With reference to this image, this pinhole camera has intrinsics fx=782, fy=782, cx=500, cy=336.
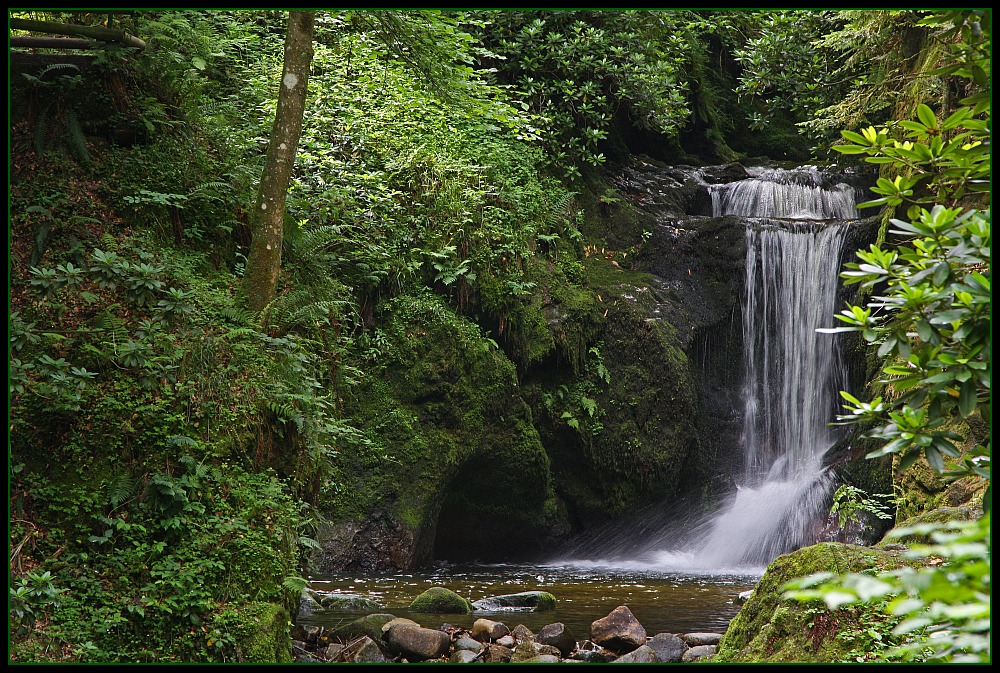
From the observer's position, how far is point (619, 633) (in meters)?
6.73

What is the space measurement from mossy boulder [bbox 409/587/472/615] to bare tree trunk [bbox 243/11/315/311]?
343 centimetres

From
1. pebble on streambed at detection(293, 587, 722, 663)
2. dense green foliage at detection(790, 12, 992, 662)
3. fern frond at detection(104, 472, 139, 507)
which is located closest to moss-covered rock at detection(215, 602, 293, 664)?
pebble on streambed at detection(293, 587, 722, 663)

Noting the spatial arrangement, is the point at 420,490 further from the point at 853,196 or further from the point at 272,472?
the point at 853,196

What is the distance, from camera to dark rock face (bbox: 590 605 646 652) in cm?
667

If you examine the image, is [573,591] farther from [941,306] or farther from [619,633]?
[941,306]

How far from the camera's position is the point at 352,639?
21.3 ft

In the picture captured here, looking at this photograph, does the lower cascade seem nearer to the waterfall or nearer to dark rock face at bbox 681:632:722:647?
the waterfall

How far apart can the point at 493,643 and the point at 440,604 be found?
1.23 metres

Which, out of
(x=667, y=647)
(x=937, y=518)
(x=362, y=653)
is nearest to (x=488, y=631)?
(x=362, y=653)

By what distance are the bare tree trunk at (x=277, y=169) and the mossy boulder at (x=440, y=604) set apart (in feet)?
11.3

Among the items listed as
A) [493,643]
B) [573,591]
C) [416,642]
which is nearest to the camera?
[416,642]

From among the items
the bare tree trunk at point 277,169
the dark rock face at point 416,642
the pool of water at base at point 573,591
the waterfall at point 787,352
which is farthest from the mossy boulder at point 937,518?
the waterfall at point 787,352

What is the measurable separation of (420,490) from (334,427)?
4.53m

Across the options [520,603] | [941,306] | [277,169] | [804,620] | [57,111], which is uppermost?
[57,111]
